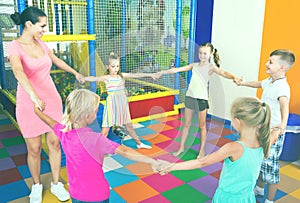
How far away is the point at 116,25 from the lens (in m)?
4.20

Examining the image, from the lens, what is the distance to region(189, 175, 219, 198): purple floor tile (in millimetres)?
2371

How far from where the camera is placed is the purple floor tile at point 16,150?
3073 mm

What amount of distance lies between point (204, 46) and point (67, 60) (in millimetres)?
2796

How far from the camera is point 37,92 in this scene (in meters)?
2.03

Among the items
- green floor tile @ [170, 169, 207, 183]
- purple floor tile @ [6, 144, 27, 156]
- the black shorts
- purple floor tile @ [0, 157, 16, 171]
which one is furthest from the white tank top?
purple floor tile @ [6, 144, 27, 156]

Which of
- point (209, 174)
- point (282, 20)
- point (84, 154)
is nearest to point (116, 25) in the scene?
point (282, 20)

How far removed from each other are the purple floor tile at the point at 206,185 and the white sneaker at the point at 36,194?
1222 mm

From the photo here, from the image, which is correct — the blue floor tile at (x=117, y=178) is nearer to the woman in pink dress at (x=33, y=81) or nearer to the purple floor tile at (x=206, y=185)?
the woman in pink dress at (x=33, y=81)

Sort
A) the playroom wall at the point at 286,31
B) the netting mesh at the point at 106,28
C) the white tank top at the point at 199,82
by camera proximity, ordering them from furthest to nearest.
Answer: the playroom wall at the point at 286,31
the netting mesh at the point at 106,28
the white tank top at the point at 199,82

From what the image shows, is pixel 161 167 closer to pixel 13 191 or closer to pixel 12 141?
pixel 13 191

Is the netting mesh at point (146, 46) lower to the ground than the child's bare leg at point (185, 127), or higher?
higher

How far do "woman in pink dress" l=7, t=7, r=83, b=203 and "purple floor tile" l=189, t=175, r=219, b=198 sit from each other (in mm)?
1067

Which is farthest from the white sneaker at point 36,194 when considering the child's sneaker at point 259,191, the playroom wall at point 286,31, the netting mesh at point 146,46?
the playroom wall at point 286,31

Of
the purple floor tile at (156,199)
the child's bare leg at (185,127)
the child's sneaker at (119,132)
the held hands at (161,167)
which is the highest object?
the held hands at (161,167)
